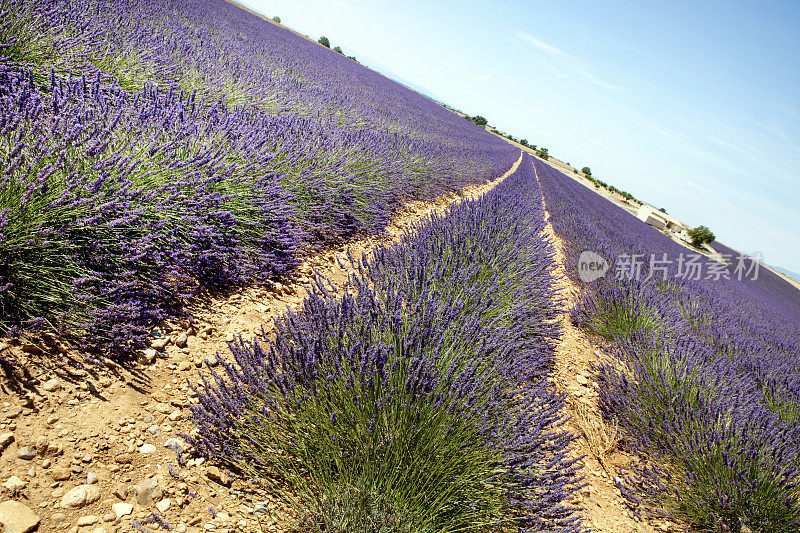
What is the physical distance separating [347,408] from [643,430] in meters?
2.29

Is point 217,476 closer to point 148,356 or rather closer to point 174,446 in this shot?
point 174,446

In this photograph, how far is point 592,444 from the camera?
7.86 feet

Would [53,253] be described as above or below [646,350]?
below

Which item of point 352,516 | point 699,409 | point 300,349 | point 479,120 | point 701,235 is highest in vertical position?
point 479,120

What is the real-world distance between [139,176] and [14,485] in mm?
1463

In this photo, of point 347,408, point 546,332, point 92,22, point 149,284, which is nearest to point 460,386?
point 347,408

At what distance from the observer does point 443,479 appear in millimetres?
1233

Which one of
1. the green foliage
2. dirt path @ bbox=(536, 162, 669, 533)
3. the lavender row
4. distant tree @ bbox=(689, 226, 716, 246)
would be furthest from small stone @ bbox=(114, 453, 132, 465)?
distant tree @ bbox=(689, 226, 716, 246)

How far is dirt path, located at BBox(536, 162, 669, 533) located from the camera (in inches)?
77.2

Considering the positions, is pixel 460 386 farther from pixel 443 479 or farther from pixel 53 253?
pixel 53 253

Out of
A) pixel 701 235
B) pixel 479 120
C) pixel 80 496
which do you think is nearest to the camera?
pixel 80 496

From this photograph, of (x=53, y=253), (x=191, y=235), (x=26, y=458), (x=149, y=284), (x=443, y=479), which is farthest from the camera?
(x=191, y=235)

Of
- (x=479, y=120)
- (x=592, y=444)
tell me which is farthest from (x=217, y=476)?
(x=479, y=120)

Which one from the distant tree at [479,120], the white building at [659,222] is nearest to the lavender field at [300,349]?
the white building at [659,222]
